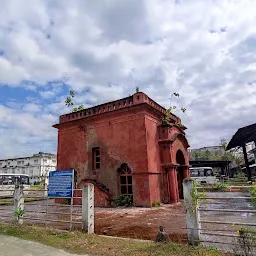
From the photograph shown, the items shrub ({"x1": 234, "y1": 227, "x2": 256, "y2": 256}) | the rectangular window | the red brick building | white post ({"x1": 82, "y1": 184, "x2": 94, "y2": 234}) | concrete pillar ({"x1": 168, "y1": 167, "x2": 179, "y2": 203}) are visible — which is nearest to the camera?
shrub ({"x1": 234, "y1": 227, "x2": 256, "y2": 256})

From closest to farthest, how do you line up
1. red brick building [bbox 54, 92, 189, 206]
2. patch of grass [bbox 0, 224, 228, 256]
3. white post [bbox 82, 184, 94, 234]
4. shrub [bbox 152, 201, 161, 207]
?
1. patch of grass [bbox 0, 224, 228, 256]
2. white post [bbox 82, 184, 94, 234]
3. shrub [bbox 152, 201, 161, 207]
4. red brick building [bbox 54, 92, 189, 206]

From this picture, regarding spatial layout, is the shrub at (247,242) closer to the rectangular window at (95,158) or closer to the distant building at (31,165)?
the rectangular window at (95,158)

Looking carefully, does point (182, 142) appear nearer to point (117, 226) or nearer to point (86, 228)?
point (117, 226)

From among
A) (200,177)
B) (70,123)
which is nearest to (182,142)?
(70,123)

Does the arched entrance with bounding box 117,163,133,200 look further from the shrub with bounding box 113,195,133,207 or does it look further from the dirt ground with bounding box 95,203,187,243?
the dirt ground with bounding box 95,203,187,243

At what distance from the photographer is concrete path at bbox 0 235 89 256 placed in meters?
5.38

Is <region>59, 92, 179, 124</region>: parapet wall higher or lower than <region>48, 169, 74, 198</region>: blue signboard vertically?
higher

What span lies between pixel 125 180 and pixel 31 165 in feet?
196

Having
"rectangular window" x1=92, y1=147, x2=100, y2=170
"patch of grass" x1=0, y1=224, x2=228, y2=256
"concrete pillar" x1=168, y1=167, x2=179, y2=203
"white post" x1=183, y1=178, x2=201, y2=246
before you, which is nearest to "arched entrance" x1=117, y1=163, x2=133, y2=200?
"rectangular window" x1=92, y1=147, x2=100, y2=170

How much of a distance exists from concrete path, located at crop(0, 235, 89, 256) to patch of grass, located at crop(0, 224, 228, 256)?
219mm

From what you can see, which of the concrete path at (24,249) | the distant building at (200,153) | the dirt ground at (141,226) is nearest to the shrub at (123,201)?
the dirt ground at (141,226)

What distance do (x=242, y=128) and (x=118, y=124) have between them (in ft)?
34.2

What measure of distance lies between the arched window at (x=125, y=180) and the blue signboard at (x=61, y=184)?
6508 mm

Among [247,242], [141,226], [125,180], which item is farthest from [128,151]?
[247,242]
